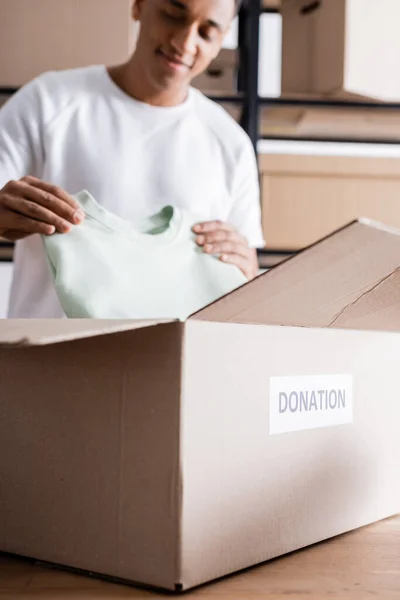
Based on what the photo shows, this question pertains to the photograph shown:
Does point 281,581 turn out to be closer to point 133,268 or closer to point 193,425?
point 193,425

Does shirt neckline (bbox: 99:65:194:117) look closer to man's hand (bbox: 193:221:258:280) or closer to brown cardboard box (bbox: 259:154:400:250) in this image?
man's hand (bbox: 193:221:258:280)

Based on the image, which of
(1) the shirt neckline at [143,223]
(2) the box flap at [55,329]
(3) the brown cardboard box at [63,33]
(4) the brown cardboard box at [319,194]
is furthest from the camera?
(4) the brown cardboard box at [319,194]

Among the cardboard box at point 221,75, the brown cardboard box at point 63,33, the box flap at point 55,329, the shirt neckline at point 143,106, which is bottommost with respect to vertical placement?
the box flap at point 55,329

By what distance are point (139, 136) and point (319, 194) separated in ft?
2.54

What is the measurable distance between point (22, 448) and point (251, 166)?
889mm

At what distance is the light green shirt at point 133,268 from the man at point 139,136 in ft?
0.73

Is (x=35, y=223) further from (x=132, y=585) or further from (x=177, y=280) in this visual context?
(x=132, y=585)

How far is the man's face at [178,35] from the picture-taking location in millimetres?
1229

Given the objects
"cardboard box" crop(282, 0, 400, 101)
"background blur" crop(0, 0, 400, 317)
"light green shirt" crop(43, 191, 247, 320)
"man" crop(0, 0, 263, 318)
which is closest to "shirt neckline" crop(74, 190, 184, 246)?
"light green shirt" crop(43, 191, 247, 320)

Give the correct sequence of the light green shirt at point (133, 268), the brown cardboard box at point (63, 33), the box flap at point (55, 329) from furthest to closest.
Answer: the brown cardboard box at point (63, 33) → the light green shirt at point (133, 268) → the box flap at point (55, 329)

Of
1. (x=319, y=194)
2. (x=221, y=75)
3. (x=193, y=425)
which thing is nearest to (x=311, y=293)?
(x=193, y=425)

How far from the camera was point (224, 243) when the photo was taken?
39.8 inches

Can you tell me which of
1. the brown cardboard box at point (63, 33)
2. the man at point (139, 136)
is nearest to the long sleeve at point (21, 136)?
the man at point (139, 136)

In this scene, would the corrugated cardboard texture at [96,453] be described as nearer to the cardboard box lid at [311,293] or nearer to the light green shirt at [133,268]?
the cardboard box lid at [311,293]
